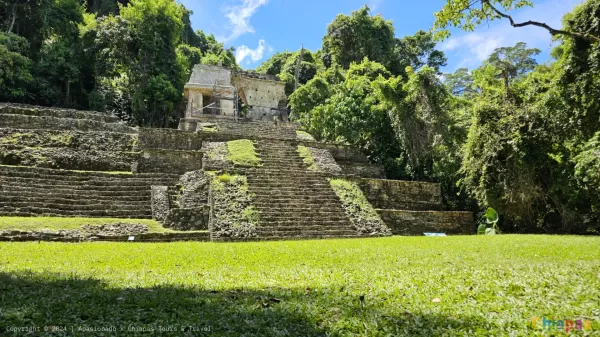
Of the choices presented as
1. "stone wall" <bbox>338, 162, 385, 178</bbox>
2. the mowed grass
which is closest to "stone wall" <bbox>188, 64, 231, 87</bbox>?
"stone wall" <bbox>338, 162, 385, 178</bbox>

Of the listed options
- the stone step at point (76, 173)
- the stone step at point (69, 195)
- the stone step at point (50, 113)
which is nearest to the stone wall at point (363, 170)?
the stone step at point (76, 173)

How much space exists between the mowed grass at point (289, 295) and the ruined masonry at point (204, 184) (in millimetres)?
4196

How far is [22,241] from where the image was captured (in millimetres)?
7617

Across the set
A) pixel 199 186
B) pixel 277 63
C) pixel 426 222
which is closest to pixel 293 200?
pixel 199 186

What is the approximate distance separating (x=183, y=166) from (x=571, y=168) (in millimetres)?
13312

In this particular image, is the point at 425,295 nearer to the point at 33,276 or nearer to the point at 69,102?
the point at 33,276

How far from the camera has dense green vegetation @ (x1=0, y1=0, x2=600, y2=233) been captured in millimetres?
10961

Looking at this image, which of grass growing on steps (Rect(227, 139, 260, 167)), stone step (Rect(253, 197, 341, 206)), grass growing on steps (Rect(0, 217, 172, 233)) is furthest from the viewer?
grass growing on steps (Rect(227, 139, 260, 167))

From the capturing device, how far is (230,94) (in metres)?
23.8

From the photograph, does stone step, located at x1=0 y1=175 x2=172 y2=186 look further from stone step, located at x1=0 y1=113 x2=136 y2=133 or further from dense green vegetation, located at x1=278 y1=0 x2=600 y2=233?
dense green vegetation, located at x1=278 y1=0 x2=600 y2=233

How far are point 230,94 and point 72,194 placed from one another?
570 inches

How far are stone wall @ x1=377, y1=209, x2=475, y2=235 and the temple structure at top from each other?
13.3 m

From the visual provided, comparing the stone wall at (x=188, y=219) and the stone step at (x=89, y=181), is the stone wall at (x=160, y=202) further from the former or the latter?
the stone step at (x=89, y=181)

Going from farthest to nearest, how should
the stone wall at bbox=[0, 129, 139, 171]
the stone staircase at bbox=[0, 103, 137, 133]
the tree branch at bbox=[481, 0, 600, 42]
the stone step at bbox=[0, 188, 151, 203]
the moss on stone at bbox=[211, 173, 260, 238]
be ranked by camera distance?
the stone staircase at bbox=[0, 103, 137, 133]
the stone wall at bbox=[0, 129, 139, 171]
the stone step at bbox=[0, 188, 151, 203]
the moss on stone at bbox=[211, 173, 260, 238]
the tree branch at bbox=[481, 0, 600, 42]
